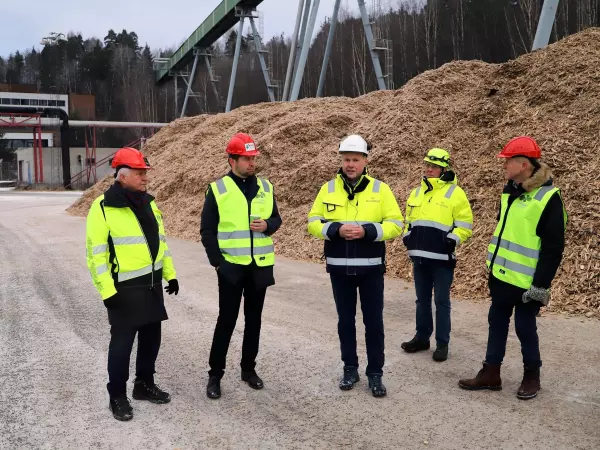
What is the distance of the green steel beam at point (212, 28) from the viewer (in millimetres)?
29623

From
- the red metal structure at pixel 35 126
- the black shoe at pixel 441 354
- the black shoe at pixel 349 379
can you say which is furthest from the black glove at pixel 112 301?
the red metal structure at pixel 35 126

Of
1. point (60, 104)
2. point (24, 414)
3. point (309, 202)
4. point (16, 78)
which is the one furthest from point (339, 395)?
point (16, 78)

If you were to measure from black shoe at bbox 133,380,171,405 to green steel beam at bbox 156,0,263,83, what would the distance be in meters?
26.8

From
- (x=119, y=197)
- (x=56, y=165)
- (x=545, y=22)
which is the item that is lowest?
(x=119, y=197)

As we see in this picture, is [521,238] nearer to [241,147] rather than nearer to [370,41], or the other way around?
[241,147]

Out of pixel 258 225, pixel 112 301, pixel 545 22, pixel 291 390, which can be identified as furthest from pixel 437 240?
pixel 545 22

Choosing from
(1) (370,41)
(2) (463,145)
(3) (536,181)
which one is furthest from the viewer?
(1) (370,41)

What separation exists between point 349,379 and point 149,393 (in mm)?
1605

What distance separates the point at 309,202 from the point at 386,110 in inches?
130

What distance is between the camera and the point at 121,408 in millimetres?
3982

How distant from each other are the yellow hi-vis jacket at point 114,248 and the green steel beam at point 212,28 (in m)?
26.5

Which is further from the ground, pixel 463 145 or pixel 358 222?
pixel 463 145

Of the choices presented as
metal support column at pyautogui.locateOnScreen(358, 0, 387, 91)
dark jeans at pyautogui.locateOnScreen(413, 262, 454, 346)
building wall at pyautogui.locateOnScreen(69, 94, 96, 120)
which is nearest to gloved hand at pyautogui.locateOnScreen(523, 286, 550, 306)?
dark jeans at pyautogui.locateOnScreen(413, 262, 454, 346)

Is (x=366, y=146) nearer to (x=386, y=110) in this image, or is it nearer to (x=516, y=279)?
(x=516, y=279)
